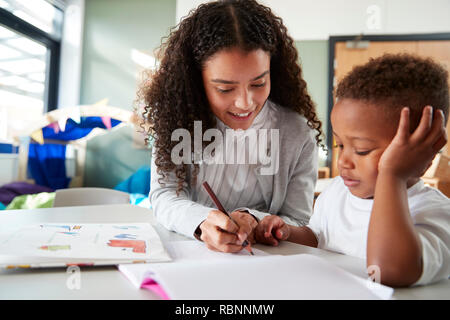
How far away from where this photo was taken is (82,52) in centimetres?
399

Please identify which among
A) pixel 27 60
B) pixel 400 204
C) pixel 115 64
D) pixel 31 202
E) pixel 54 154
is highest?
pixel 115 64

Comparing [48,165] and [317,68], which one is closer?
[48,165]

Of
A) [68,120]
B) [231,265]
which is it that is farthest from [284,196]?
[68,120]

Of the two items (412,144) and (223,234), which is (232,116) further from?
(412,144)

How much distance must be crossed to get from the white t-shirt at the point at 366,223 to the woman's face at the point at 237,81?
0.88 ft

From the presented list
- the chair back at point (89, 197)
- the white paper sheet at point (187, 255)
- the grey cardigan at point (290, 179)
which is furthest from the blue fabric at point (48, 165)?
the white paper sheet at point (187, 255)

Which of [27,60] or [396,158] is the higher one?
[27,60]

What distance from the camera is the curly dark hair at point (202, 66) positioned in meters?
0.87

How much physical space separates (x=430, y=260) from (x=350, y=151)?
0.19 metres

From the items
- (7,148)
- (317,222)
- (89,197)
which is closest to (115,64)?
(7,148)

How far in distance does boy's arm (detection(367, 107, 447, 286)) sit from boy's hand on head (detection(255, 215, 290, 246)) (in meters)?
0.23

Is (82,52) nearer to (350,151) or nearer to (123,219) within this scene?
(123,219)

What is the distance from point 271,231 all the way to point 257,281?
11.5 inches

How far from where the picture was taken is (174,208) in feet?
2.71
